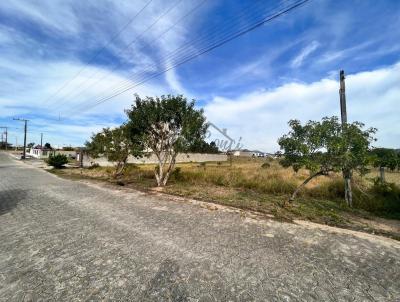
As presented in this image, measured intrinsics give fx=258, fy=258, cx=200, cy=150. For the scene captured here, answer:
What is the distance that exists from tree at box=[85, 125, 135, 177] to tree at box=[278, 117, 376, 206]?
38.9ft

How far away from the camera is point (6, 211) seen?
7.48 metres

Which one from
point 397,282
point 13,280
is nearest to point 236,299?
point 397,282

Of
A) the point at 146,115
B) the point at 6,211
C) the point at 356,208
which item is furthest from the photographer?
the point at 146,115

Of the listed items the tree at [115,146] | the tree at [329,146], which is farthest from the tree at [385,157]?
the tree at [115,146]

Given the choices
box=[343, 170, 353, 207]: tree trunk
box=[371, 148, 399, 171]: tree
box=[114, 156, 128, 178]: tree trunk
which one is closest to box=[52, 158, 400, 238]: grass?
box=[343, 170, 353, 207]: tree trunk

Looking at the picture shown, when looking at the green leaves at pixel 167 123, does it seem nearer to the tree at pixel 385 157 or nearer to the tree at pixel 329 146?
the tree at pixel 329 146

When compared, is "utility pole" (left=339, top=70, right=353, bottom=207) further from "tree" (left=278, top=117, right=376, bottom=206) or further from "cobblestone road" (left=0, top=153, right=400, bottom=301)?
"cobblestone road" (left=0, top=153, right=400, bottom=301)

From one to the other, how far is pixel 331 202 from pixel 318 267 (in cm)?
653

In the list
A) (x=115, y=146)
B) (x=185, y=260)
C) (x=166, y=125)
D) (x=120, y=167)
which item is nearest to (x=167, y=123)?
(x=166, y=125)

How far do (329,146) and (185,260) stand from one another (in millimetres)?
5420

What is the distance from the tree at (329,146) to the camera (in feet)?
23.7

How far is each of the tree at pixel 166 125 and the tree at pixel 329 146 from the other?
5.71m

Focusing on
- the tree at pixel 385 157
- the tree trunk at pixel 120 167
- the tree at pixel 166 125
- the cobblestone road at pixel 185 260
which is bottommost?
the cobblestone road at pixel 185 260

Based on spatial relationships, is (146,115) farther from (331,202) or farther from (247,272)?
(247,272)
